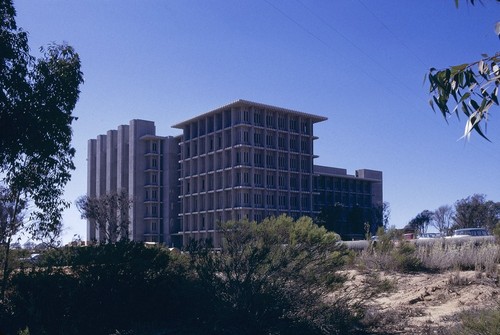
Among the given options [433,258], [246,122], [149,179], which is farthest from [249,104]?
[433,258]

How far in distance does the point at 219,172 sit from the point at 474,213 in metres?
33.3

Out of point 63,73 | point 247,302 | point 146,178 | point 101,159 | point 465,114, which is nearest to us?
point 465,114

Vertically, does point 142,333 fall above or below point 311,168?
below

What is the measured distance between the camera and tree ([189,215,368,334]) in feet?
36.0

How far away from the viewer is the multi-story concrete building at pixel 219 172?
273 feet

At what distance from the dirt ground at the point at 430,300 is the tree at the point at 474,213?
177 ft

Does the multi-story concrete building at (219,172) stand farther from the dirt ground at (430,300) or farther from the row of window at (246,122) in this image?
the dirt ground at (430,300)

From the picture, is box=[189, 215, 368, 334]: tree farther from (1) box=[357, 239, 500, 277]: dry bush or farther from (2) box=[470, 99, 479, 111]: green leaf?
(2) box=[470, 99, 479, 111]: green leaf

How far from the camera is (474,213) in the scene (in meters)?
70.6

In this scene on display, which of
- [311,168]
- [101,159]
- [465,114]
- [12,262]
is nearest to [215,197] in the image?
[311,168]

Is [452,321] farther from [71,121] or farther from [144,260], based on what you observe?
[71,121]

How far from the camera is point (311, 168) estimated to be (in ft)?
297

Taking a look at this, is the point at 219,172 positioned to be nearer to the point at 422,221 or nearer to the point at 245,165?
the point at 245,165

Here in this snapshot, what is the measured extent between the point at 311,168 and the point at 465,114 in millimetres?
85346
